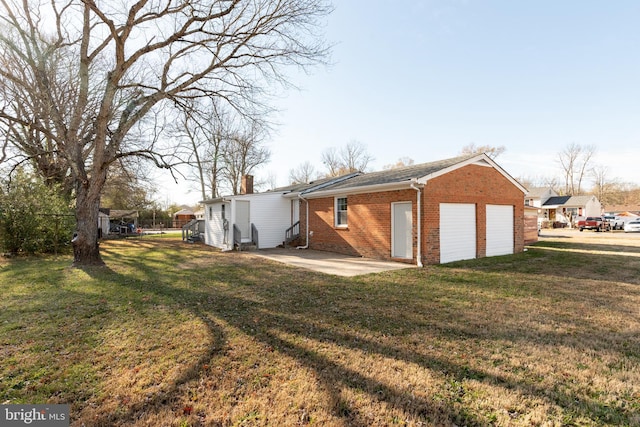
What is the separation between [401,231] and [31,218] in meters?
15.6

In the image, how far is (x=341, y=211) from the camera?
43.5 feet

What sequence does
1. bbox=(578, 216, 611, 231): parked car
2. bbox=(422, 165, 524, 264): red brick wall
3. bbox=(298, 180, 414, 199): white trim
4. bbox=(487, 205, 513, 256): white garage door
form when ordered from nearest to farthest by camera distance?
bbox=(422, 165, 524, 264): red brick wall, bbox=(298, 180, 414, 199): white trim, bbox=(487, 205, 513, 256): white garage door, bbox=(578, 216, 611, 231): parked car

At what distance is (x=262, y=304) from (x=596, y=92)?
Answer: 18111mm

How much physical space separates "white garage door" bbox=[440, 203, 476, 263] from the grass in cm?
355

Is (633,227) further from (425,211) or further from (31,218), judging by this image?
(31,218)

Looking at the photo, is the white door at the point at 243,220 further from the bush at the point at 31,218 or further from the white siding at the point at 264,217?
the bush at the point at 31,218

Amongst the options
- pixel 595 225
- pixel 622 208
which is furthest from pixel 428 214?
pixel 622 208

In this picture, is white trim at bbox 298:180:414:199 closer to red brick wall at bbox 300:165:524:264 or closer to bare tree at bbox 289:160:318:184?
red brick wall at bbox 300:165:524:264

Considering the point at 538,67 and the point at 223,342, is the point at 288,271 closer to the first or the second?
the point at 223,342

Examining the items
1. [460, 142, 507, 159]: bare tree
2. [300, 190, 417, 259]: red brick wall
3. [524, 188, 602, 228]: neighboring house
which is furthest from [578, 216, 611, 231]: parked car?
[300, 190, 417, 259]: red brick wall

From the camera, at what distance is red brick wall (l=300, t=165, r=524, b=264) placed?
10183mm

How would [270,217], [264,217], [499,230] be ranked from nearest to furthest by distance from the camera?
[499,230] < [264,217] < [270,217]

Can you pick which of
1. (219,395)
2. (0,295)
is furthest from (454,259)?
(0,295)

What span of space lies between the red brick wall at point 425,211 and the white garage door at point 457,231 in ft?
0.78
